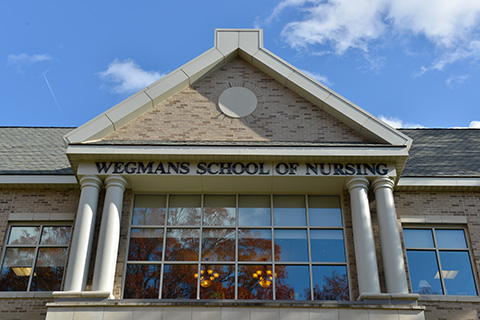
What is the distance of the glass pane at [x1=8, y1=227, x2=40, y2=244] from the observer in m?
15.9

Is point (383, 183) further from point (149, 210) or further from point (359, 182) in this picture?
point (149, 210)

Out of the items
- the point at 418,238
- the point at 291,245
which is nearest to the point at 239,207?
the point at 291,245

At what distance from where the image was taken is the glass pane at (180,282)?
14.5 m

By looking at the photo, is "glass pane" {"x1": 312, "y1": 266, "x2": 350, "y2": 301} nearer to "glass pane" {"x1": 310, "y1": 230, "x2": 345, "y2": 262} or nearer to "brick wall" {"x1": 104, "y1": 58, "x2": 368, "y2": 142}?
"glass pane" {"x1": 310, "y1": 230, "x2": 345, "y2": 262}

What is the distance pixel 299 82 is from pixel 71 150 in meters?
6.34

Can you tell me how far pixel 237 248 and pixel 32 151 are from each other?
8.13m

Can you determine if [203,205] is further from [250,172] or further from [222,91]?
[222,91]

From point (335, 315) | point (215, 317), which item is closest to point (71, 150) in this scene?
point (215, 317)

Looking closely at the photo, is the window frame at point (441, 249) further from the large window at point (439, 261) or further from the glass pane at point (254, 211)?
the glass pane at point (254, 211)

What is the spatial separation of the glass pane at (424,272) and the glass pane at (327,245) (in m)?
1.91

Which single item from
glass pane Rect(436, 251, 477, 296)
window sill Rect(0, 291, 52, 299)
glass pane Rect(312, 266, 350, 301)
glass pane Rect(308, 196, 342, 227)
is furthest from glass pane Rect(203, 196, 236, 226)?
glass pane Rect(436, 251, 477, 296)

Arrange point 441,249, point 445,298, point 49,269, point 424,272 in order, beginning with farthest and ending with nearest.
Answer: point 441,249 → point 49,269 → point 424,272 → point 445,298

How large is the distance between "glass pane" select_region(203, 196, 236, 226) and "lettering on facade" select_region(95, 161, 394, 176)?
110 cm

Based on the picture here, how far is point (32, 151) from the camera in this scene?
62.6ft
